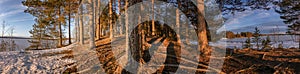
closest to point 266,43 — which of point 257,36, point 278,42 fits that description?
point 257,36

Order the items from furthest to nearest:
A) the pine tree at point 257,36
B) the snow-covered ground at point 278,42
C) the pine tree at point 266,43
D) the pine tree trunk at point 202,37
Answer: the snow-covered ground at point 278,42, the pine tree at point 257,36, the pine tree at point 266,43, the pine tree trunk at point 202,37

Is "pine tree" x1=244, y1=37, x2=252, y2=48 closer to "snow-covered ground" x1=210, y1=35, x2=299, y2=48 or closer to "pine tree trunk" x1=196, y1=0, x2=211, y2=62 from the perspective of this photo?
"snow-covered ground" x1=210, y1=35, x2=299, y2=48

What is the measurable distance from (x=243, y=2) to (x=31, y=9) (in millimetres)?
18329

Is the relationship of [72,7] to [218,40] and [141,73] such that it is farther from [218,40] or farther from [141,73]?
[141,73]

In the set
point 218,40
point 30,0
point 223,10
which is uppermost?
point 30,0

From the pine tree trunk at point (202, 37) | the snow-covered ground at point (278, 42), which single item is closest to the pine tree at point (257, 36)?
the snow-covered ground at point (278, 42)

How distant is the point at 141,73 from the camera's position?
4551mm

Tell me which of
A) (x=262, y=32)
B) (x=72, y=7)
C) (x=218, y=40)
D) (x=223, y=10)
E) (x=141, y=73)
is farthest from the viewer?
(x=72, y=7)

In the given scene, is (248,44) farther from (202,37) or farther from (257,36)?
(202,37)

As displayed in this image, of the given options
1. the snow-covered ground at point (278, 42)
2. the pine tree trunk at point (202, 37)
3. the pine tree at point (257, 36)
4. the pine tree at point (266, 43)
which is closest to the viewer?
the pine tree trunk at point (202, 37)

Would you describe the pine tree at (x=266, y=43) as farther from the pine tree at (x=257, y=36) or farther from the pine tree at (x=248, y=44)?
the pine tree at (x=248, y=44)

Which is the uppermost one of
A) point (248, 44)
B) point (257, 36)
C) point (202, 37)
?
point (202, 37)

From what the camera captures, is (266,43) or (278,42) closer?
(266,43)

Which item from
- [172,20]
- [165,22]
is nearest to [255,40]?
[172,20]
